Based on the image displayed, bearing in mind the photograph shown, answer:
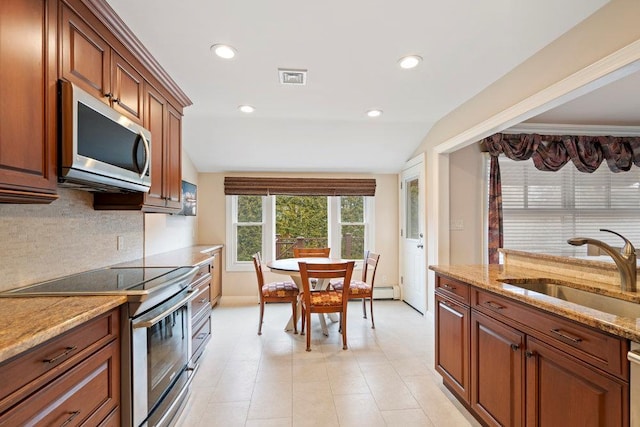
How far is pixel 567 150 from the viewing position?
3602mm

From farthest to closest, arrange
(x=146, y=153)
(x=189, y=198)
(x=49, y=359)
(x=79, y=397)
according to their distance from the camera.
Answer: (x=189, y=198)
(x=146, y=153)
(x=79, y=397)
(x=49, y=359)

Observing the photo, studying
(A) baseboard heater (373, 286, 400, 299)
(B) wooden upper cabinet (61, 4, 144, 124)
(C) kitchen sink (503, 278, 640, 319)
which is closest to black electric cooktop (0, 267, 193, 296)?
(B) wooden upper cabinet (61, 4, 144, 124)

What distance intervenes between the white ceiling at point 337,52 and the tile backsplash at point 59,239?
3.83 feet

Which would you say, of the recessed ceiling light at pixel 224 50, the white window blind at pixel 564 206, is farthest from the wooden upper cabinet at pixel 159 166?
the white window blind at pixel 564 206

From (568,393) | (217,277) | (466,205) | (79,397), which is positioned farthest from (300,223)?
(568,393)

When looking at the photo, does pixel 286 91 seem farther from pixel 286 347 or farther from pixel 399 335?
pixel 399 335

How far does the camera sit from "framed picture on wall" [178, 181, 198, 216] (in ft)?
12.9

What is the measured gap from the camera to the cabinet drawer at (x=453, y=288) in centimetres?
204

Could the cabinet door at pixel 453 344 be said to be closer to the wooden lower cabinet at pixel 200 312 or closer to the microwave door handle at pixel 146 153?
the wooden lower cabinet at pixel 200 312

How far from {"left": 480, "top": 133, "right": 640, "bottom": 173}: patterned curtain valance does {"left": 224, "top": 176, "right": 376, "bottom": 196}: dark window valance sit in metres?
1.89

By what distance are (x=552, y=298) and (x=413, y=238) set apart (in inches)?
118

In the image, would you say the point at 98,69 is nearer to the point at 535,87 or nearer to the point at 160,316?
the point at 160,316

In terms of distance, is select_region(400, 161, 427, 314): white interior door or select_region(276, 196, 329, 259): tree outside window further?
select_region(276, 196, 329, 259): tree outside window

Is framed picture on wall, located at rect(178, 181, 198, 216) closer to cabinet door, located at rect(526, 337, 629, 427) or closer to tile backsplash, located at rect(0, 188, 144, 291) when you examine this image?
tile backsplash, located at rect(0, 188, 144, 291)
